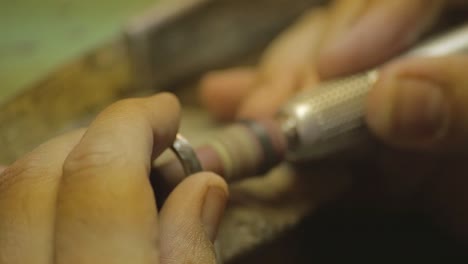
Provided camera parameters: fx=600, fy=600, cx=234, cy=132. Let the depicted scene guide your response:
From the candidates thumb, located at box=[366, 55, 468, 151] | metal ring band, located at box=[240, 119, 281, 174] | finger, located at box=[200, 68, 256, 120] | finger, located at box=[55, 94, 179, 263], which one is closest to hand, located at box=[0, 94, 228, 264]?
finger, located at box=[55, 94, 179, 263]

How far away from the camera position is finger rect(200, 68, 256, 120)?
819 mm

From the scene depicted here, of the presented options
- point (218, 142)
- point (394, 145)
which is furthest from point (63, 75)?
point (394, 145)

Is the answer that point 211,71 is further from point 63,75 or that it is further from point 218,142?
point 218,142

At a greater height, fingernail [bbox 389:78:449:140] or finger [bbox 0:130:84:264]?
finger [bbox 0:130:84:264]

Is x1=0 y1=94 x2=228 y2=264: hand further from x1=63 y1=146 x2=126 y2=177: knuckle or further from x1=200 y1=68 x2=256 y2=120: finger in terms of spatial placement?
x1=200 y1=68 x2=256 y2=120: finger

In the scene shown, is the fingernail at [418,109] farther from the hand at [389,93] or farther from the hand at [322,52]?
the hand at [322,52]

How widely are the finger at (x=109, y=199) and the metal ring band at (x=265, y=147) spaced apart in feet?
0.57

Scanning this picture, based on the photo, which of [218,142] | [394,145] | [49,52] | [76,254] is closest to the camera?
[76,254]

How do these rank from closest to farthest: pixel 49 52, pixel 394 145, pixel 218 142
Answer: pixel 218 142 → pixel 394 145 → pixel 49 52

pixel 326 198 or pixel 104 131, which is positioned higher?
pixel 104 131

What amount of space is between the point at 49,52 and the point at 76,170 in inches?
22.9

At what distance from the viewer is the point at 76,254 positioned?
1.18 ft

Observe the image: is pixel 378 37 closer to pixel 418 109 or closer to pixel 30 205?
pixel 418 109

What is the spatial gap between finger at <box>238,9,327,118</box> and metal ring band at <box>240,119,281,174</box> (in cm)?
12
